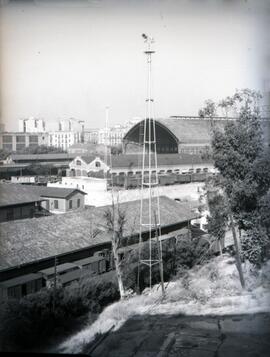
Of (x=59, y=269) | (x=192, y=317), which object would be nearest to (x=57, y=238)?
(x=59, y=269)

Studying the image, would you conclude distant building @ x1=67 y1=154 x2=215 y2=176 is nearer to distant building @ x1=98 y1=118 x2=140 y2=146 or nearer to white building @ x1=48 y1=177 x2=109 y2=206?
distant building @ x1=98 y1=118 x2=140 y2=146

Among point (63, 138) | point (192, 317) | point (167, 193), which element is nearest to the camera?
point (192, 317)

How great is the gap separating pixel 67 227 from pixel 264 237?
12.3ft

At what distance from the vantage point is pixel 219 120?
28.2ft

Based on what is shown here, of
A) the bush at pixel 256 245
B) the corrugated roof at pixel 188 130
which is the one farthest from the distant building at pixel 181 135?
the bush at pixel 256 245

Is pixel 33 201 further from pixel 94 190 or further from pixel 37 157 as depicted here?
pixel 37 157

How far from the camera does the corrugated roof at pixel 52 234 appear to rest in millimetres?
7188

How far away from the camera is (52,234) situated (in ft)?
26.5

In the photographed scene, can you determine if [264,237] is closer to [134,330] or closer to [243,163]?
[243,163]

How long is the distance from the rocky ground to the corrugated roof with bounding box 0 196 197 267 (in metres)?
2.18

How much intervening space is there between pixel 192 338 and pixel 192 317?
94 centimetres

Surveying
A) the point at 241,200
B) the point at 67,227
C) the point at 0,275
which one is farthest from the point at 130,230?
the point at 0,275

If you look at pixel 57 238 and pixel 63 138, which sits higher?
pixel 63 138

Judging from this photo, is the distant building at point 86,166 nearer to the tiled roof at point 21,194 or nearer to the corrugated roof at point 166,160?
the corrugated roof at point 166,160
